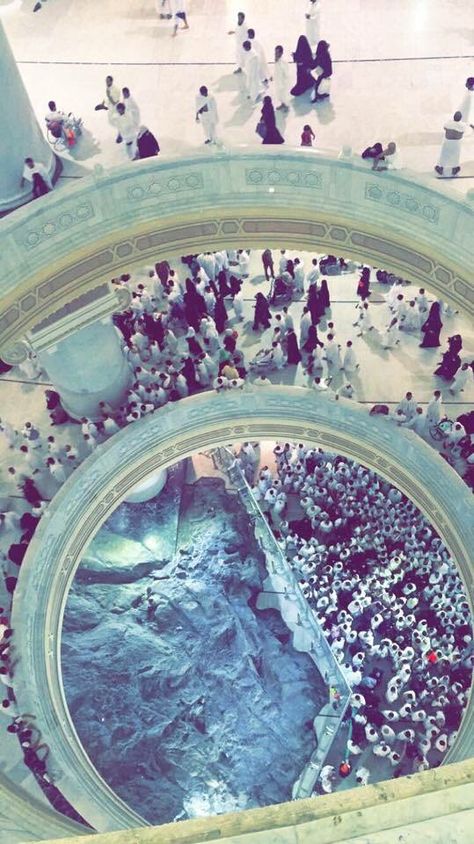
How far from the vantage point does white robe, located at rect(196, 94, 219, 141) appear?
12945mm

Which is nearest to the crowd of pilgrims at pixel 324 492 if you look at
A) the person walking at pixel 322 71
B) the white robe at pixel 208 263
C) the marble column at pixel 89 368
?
the white robe at pixel 208 263

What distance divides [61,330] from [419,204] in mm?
5995

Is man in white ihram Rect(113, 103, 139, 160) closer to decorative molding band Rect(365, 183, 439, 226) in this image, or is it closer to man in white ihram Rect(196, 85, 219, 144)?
man in white ihram Rect(196, 85, 219, 144)

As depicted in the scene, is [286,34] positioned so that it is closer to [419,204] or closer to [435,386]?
[419,204]

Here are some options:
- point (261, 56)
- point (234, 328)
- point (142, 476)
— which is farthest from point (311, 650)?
point (261, 56)

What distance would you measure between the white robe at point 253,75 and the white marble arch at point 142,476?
5467mm

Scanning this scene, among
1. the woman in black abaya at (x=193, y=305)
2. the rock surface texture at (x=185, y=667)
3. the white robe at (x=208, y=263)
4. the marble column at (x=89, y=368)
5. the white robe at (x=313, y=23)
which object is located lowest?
the rock surface texture at (x=185, y=667)

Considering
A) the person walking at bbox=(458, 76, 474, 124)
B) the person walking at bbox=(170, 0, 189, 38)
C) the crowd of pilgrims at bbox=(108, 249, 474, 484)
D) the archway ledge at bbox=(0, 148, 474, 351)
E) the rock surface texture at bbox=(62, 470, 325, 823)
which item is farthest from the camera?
the rock surface texture at bbox=(62, 470, 325, 823)

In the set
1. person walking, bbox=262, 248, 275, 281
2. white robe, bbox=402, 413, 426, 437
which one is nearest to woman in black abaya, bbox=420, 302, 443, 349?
white robe, bbox=402, 413, 426, 437

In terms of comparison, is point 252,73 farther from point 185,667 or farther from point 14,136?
point 185,667

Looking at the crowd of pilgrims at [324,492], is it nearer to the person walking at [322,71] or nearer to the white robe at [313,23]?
the person walking at [322,71]

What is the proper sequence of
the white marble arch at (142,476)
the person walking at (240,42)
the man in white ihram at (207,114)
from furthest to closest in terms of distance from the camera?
the person walking at (240,42) < the man in white ihram at (207,114) < the white marble arch at (142,476)

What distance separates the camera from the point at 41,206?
11.4 metres

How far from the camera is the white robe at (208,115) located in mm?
12945
